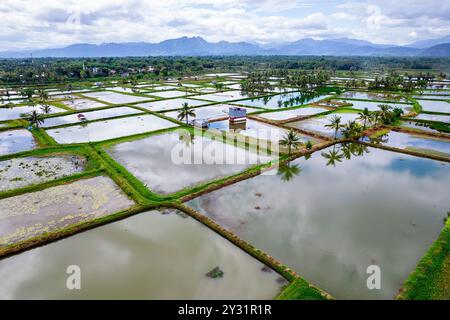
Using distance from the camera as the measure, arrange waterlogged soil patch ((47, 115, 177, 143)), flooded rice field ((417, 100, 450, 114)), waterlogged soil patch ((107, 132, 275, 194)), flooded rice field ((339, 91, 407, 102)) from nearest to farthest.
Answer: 1. waterlogged soil patch ((107, 132, 275, 194))
2. waterlogged soil patch ((47, 115, 177, 143))
3. flooded rice field ((417, 100, 450, 114))
4. flooded rice field ((339, 91, 407, 102))

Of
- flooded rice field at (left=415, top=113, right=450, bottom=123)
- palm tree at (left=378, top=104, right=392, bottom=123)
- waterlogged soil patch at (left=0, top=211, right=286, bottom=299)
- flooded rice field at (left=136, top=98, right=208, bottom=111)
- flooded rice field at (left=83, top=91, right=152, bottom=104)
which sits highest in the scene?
flooded rice field at (left=83, top=91, right=152, bottom=104)

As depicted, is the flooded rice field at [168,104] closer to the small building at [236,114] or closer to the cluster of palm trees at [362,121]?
the small building at [236,114]

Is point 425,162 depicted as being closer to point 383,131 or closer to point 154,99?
point 383,131

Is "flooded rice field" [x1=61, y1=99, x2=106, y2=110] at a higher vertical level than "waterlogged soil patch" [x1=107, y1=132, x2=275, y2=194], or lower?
higher

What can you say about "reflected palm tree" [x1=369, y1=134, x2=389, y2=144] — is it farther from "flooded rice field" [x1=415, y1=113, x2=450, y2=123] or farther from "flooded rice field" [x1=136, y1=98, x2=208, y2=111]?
"flooded rice field" [x1=136, y1=98, x2=208, y2=111]

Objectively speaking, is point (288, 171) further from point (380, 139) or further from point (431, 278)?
point (380, 139)

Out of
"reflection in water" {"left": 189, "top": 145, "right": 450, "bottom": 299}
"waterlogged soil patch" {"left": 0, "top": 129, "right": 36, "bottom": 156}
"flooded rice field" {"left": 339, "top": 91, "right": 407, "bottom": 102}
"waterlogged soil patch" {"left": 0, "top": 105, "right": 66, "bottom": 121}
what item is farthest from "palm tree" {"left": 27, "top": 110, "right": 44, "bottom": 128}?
"flooded rice field" {"left": 339, "top": 91, "right": 407, "bottom": 102}

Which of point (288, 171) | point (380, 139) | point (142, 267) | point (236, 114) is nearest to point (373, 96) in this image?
A: point (380, 139)

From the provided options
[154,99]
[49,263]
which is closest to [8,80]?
[154,99]
